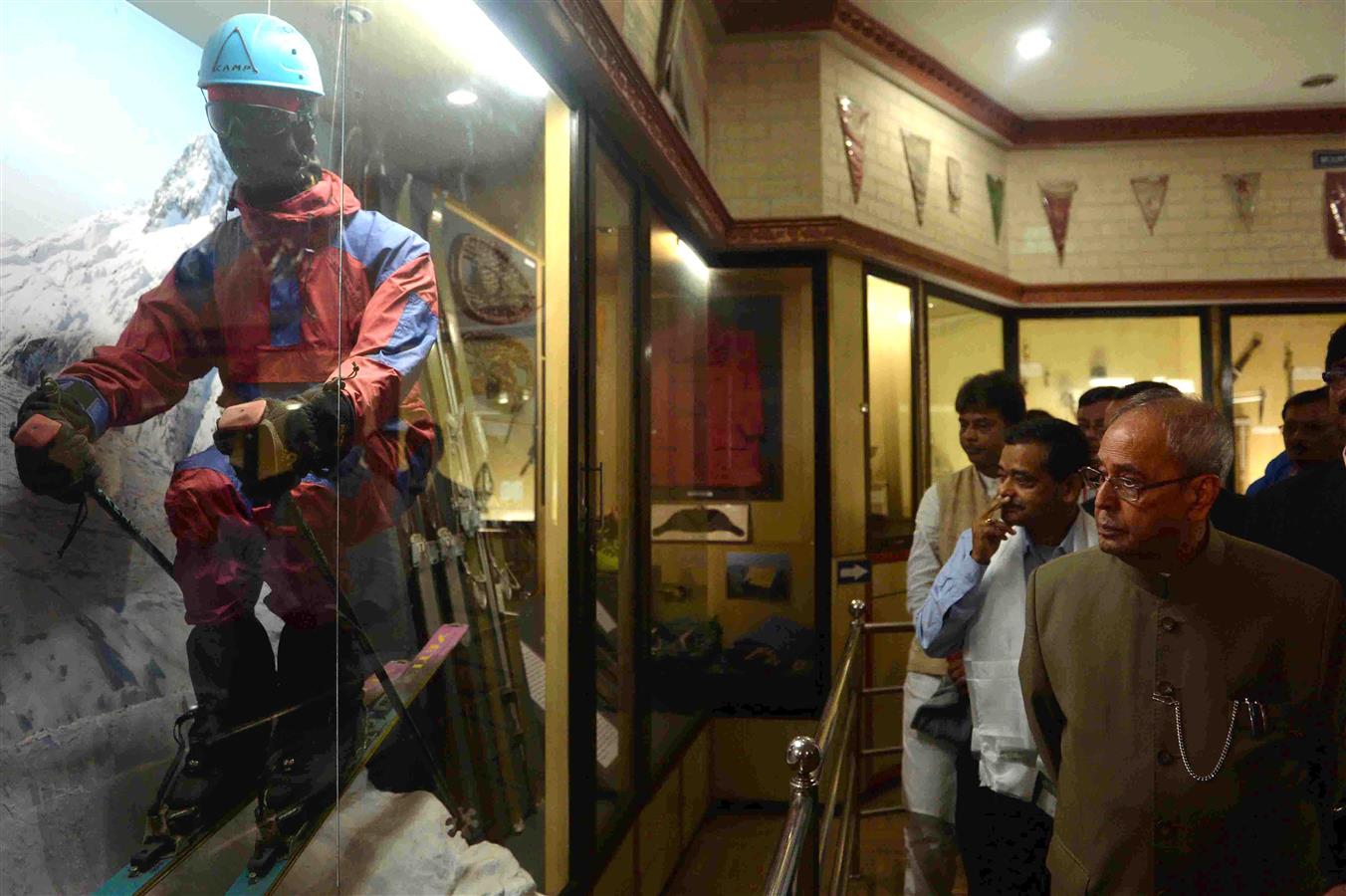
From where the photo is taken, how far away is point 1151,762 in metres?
1.66

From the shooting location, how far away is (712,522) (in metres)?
5.80

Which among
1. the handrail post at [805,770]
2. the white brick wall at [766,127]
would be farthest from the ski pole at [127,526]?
the white brick wall at [766,127]

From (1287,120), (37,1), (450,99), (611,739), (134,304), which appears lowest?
(611,739)

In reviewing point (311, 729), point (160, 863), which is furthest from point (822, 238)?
point (160, 863)

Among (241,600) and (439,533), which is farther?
(439,533)

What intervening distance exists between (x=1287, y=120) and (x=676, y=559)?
18.0 feet

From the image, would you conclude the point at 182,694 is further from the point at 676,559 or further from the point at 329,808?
the point at 676,559

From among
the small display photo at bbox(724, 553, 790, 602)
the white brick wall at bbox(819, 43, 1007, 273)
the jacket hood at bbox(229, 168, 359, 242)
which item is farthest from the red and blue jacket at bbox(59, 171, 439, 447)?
the white brick wall at bbox(819, 43, 1007, 273)

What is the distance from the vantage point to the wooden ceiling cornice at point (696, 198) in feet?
8.69

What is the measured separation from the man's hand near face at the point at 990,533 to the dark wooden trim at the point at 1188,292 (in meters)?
5.45

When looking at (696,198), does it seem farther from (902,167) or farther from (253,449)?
(253,449)

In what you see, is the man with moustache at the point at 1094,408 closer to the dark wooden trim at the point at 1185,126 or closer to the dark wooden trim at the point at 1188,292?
the dark wooden trim at the point at 1188,292

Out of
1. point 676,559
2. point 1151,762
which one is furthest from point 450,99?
point 676,559

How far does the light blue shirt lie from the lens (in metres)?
2.41
